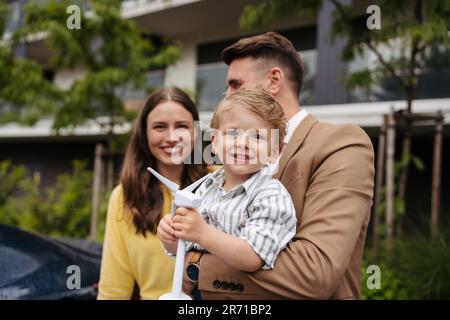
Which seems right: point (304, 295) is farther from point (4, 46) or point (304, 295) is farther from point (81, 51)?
point (4, 46)

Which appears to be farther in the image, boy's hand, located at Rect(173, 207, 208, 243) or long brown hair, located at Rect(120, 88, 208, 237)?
long brown hair, located at Rect(120, 88, 208, 237)

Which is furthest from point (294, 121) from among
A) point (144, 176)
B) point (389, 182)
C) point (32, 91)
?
point (32, 91)

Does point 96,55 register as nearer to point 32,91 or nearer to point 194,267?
point 32,91

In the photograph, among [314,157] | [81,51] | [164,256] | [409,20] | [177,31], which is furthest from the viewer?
[177,31]

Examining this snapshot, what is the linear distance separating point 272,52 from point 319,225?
591 mm

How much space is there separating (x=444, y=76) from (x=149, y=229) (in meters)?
7.01

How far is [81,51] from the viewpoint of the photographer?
21.2 feet

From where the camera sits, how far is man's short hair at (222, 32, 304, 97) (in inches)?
58.8

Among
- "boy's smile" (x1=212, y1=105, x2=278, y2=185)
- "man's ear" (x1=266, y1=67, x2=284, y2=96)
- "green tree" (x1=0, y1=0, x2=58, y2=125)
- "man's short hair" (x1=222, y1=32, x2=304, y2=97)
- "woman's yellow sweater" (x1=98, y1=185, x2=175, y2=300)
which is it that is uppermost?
"green tree" (x1=0, y1=0, x2=58, y2=125)

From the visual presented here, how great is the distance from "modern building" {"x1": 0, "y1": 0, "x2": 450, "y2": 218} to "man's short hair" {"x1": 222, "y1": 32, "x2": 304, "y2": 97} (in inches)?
168

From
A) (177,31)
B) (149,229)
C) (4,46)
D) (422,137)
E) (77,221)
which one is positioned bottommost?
(77,221)

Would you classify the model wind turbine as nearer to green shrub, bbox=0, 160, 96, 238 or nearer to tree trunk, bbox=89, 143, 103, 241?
tree trunk, bbox=89, 143, 103, 241

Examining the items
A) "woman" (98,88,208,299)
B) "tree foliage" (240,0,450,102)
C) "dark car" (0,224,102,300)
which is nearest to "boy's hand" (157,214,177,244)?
"woman" (98,88,208,299)
